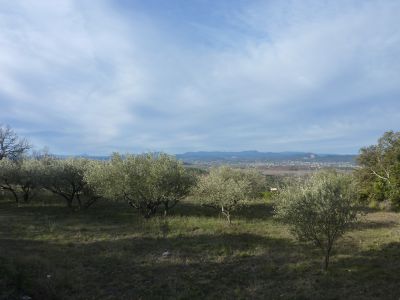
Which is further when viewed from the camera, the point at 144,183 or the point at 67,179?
the point at 67,179

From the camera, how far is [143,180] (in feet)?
105

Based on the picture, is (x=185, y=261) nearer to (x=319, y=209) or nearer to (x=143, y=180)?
(x=319, y=209)

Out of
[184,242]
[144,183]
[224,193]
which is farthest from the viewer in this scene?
[144,183]

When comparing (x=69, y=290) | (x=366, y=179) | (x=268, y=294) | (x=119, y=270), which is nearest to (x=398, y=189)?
(x=366, y=179)

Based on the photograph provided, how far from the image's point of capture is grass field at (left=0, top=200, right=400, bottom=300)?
14.3 m

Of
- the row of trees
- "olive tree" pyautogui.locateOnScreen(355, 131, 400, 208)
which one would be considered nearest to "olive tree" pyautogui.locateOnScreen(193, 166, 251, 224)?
the row of trees

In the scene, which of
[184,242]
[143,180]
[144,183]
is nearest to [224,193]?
[144,183]

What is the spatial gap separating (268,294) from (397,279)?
19.9 feet

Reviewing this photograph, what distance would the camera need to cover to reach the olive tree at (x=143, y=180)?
31.8m

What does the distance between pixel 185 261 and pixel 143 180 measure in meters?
14.4

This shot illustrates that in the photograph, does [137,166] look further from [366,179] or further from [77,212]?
[366,179]

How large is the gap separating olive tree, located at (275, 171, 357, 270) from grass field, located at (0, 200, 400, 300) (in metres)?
1.89

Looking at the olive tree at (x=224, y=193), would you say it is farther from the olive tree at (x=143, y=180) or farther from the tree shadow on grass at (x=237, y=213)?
the tree shadow on grass at (x=237, y=213)

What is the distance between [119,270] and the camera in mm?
17156
